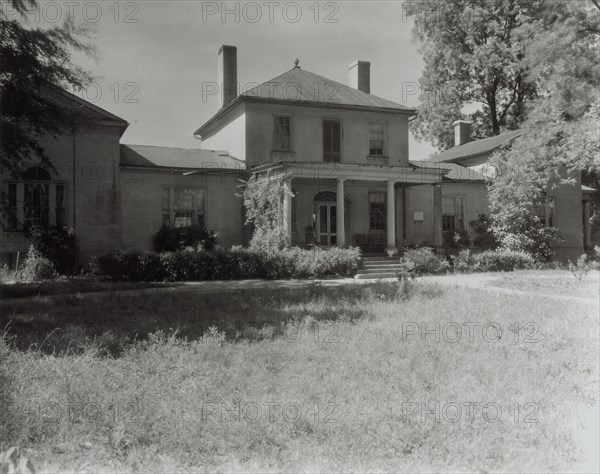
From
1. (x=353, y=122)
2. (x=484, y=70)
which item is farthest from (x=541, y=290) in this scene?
(x=484, y=70)

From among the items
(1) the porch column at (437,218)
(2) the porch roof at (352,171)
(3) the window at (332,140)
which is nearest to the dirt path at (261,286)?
(1) the porch column at (437,218)

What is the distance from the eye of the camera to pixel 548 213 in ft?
96.4

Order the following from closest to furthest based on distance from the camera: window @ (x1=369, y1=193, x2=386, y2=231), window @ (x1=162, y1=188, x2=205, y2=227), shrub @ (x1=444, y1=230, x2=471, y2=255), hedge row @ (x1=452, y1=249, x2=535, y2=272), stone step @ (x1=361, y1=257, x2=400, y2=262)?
stone step @ (x1=361, y1=257, x2=400, y2=262) < hedge row @ (x1=452, y1=249, x2=535, y2=272) < window @ (x1=162, y1=188, x2=205, y2=227) < shrub @ (x1=444, y1=230, x2=471, y2=255) < window @ (x1=369, y1=193, x2=386, y2=231)

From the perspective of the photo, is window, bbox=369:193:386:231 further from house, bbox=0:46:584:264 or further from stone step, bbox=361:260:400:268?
stone step, bbox=361:260:400:268

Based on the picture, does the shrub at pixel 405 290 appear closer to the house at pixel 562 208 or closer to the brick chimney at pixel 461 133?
the house at pixel 562 208

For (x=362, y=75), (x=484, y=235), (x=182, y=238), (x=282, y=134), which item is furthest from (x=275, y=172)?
(x=484, y=235)

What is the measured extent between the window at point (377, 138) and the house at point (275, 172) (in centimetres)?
5

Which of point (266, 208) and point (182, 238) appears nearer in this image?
point (182, 238)

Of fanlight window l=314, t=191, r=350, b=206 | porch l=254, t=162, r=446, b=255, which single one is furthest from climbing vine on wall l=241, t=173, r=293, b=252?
fanlight window l=314, t=191, r=350, b=206

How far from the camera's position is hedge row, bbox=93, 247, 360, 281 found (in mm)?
17328

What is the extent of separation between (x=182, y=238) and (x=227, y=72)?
10.2 m

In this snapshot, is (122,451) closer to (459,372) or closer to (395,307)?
(459,372)

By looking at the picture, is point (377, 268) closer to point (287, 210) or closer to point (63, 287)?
point (287, 210)

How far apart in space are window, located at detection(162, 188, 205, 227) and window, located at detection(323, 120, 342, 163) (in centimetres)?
641
